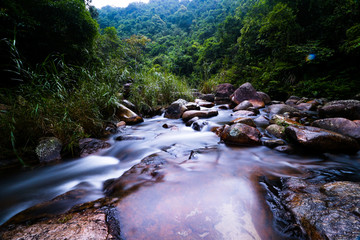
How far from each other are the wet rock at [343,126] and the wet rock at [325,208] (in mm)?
1663

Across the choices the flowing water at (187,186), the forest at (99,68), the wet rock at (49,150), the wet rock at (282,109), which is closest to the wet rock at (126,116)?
the forest at (99,68)

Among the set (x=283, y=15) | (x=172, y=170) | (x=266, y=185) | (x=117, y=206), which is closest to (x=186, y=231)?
(x=117, y=206)

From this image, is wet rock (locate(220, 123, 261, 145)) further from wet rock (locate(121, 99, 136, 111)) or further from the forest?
wet rock (locate(121, 99, 136, 111))

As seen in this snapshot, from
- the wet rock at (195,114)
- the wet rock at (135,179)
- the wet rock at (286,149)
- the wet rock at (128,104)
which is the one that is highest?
the wet rock at (128,104)

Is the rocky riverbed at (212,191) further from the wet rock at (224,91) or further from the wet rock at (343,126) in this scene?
the wet rock at (224,91)

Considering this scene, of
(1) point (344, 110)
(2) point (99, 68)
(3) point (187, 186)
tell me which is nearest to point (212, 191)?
(3) point (187, 186)

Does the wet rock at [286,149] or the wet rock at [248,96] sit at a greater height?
the wet rock at [248,96]

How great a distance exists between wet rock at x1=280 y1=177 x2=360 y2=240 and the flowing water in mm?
175

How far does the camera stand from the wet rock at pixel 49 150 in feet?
6.57

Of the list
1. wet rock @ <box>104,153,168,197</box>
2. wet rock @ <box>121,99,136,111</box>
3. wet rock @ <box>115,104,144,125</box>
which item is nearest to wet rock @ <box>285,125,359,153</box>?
wet rock @ <box>104,153,168,197</box>

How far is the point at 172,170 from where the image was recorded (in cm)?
170

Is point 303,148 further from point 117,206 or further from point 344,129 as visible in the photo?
point 117,206

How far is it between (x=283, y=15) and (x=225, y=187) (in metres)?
8.86

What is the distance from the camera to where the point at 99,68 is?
13.7 feet
